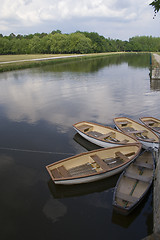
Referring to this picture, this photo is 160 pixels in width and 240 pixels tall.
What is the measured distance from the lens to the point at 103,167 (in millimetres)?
11289

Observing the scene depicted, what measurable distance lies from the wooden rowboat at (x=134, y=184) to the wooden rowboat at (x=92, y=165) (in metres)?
0.56

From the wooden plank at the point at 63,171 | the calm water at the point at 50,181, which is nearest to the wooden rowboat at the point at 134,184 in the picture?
the calm water at the point at 50,181

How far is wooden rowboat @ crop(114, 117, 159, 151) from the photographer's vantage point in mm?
13469

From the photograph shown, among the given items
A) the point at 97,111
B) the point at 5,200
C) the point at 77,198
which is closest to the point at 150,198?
the point at 77,198

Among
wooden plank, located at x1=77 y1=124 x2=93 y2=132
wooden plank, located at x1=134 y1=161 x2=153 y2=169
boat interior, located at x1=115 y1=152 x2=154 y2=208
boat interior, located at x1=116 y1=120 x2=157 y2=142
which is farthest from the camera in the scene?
wooden plank, located at x1=77 y1=124 x2=93 y2=132

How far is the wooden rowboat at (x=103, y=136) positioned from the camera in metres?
13.8

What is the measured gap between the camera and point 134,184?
10.1 m

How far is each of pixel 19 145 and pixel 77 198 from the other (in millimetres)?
7228

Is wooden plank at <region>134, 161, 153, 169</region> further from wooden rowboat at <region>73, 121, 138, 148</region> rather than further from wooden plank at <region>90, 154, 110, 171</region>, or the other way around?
wooden rowboat at <region>73, 121, 138, 148</region>

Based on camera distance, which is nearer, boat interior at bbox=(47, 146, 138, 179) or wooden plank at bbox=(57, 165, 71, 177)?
wooden plank at bbox=(57, 165, 71, 177)

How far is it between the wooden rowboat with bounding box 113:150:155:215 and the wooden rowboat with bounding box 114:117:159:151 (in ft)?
4.21

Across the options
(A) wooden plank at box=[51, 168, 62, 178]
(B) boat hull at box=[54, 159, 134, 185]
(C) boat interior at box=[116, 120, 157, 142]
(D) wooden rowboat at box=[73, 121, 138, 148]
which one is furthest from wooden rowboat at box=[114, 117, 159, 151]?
(A) wooden plank at box=[51, 168, 62, 178]

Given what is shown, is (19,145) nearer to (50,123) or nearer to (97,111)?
(50,123)

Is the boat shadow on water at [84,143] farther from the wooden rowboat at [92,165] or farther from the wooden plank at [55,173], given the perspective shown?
the wooden plank at [55,173]
